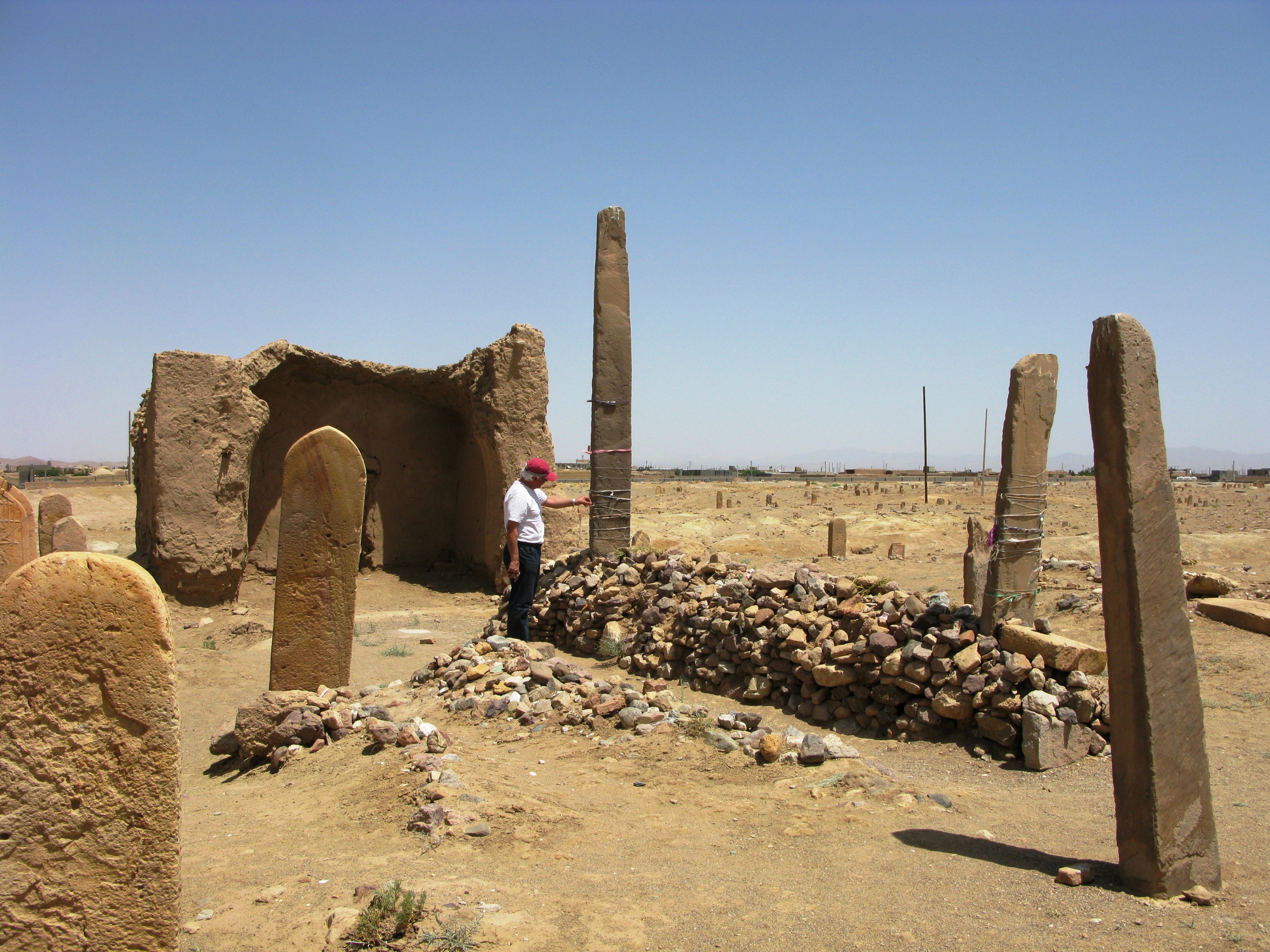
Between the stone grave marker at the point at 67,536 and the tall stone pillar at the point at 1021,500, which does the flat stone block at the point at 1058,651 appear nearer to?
the tall stone pillar at the point at 1021,500

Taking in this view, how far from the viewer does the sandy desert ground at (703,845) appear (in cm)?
295

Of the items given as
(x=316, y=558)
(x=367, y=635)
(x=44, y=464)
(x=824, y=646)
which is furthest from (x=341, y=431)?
(x=44, y=464)

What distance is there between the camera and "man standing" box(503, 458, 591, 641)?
24.3 ft

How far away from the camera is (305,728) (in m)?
5.13

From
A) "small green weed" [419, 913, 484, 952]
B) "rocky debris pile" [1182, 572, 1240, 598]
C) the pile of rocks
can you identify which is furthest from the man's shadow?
"rocky debris pile" [1182, 572, 1240, 598]

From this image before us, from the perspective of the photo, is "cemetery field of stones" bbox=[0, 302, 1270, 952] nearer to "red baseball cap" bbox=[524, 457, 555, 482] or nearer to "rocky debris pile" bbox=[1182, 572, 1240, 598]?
"rocky debris pile" bbox=[1182, 572, 1240, 598]

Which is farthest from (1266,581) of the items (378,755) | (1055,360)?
(378,755)

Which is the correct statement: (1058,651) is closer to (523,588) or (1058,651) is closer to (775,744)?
(775,744)

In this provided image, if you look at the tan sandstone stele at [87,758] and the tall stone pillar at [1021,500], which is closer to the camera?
the tan sandstone stele at [87,758]

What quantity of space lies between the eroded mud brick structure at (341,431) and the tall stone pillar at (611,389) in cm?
207

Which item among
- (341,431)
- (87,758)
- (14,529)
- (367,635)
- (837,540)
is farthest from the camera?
(837,540)

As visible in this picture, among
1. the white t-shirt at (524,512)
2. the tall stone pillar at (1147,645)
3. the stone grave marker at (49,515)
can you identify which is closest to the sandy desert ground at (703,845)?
the tall stone pillar at (1147,645)

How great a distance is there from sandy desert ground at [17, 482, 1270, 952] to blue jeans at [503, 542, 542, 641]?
4.60 feet

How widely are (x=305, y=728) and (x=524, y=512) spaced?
2783mm
